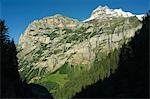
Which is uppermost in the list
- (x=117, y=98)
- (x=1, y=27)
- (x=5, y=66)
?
(x=1, y=27)

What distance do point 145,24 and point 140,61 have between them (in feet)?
76.4

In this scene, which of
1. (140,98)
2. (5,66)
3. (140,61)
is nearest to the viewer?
(140,98)

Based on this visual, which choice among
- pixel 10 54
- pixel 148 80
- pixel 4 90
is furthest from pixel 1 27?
pixel 148 80

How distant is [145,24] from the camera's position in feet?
343

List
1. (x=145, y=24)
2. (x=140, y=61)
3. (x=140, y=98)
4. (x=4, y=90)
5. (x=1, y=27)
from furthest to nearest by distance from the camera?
(x=145, y=24) < (x=140, y=61) < (x=1, y=27) < (x=140, y=98) < (x=4, y=90)

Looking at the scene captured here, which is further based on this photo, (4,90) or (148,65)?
(148,65)

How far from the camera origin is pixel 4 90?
5372 centimetres

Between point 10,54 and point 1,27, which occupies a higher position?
point 1,27

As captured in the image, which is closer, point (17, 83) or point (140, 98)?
point (140, 98)

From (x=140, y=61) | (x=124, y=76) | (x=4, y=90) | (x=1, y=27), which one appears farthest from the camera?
(x=124, y=76)

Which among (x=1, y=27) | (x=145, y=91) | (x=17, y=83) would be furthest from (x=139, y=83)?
(x=1, y=27)

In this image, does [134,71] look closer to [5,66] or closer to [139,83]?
[139,83]

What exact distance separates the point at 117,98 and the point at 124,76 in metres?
21.9

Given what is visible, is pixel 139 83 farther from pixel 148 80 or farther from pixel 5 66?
pixel 5 66
